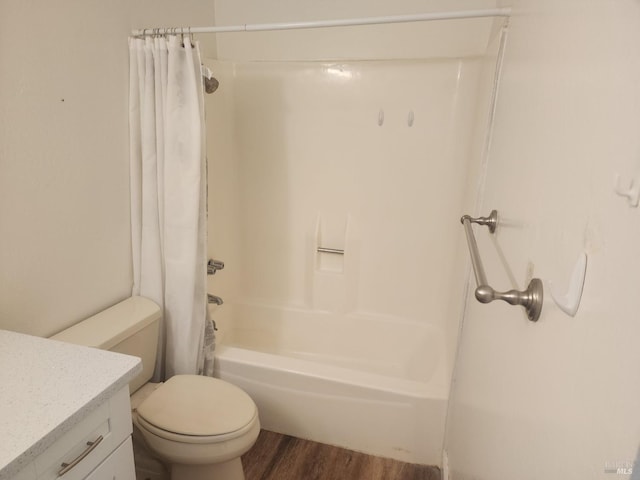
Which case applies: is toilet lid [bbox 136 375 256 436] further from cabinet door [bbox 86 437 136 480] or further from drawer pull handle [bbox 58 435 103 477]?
drawer pull handle [bbox 58 435 103 477]

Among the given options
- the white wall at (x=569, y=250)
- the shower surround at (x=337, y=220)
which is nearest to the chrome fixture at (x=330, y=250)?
the shower surround at (x=337, y=220)

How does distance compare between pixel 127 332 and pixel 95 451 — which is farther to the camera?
pixel 127 332

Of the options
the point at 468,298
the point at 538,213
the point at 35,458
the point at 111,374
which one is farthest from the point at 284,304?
the point at 538,213

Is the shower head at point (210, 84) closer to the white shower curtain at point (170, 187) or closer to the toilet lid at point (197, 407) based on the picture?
the white shower curtain at point (170, 187)

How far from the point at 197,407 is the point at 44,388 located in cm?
65

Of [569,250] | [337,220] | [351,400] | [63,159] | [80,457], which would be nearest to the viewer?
[569,250]

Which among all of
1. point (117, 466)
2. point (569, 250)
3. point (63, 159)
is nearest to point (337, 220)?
point (63, 159)

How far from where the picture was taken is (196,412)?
4.54ft

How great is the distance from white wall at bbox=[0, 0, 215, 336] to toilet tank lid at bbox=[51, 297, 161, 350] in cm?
5

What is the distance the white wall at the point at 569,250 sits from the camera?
0.36 metres

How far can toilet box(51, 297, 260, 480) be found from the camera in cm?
130

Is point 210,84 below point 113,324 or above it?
above

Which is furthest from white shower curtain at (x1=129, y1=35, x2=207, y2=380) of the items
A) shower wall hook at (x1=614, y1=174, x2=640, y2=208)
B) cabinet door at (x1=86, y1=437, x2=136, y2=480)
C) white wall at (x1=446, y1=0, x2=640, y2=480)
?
shower wall hook at (x1=614, y1=174, x2=640, y2=208)

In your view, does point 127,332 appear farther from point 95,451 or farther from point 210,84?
point 210,84
